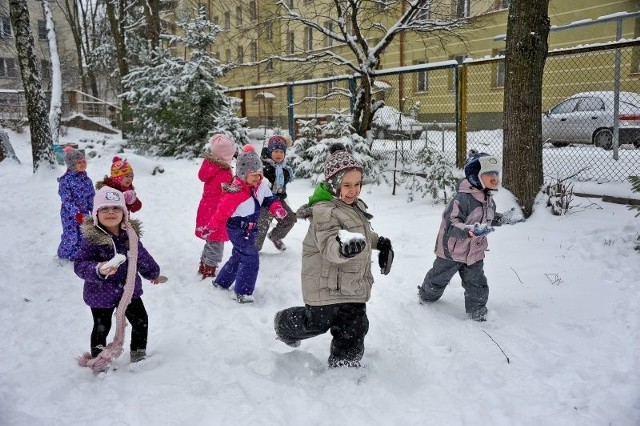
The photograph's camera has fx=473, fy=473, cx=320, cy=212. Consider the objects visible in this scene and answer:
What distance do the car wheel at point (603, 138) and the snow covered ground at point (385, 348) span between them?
220 centimetres

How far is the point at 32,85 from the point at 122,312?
1025 centimetres

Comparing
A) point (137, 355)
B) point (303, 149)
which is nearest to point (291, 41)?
→ point (303, 149)

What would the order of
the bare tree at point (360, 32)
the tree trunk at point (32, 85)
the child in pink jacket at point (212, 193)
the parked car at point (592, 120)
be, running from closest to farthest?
the child in pink jacket at point (212, 193) → the parked car at point (592, 120) → the bare tree at point (360, 32) → the tree trunk at point (32, 85)

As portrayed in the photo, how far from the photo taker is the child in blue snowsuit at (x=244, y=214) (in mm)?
4484

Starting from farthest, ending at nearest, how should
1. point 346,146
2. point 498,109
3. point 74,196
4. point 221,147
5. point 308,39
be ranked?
point 308,39, point 498,109, point 346,146, point 74,196, point 221,147

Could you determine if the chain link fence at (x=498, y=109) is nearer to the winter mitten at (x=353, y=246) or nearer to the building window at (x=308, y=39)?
the building window at (x=308, y=39)

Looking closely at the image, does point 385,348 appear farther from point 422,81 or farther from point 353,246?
point 422,81

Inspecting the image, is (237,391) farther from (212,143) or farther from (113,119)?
(113,119)

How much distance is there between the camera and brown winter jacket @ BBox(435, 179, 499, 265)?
Result: 3828 millimetres

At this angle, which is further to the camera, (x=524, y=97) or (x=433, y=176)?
(x=433, y=176)

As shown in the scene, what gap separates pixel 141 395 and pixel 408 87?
7.74 meters

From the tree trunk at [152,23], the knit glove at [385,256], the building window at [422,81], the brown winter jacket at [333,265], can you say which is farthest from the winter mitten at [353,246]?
the tree trunk at [152,23]

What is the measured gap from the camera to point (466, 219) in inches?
151

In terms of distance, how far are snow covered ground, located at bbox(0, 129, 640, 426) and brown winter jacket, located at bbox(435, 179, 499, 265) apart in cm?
59
